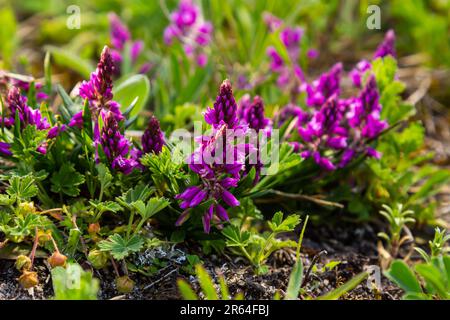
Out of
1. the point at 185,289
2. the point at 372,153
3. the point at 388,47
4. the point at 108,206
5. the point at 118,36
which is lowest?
the point at 185,289

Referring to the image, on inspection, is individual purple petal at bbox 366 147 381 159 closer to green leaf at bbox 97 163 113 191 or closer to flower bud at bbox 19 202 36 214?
green leaf at bbox 97 163 113 191

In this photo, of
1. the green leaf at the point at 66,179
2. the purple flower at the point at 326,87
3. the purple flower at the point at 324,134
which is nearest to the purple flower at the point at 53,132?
the green leaf at the point at 66,179

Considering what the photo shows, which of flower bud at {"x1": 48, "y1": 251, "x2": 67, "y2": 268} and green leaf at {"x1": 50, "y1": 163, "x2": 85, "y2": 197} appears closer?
flower bud at {"x1": 48, "y1": 251, "x2": 67, "y2": 268}

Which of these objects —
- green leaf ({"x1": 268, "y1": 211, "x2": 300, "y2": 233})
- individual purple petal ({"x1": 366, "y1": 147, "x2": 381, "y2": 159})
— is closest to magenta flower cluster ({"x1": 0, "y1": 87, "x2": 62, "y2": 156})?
green leaf ({"x1": 268, "y1": 211, "x2": 300, "y2": 233})

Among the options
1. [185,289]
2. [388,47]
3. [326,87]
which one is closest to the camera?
[185,289]

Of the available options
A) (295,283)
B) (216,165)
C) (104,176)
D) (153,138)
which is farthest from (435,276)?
(104,176)

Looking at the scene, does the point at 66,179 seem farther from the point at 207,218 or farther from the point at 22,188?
the point at 207,218
